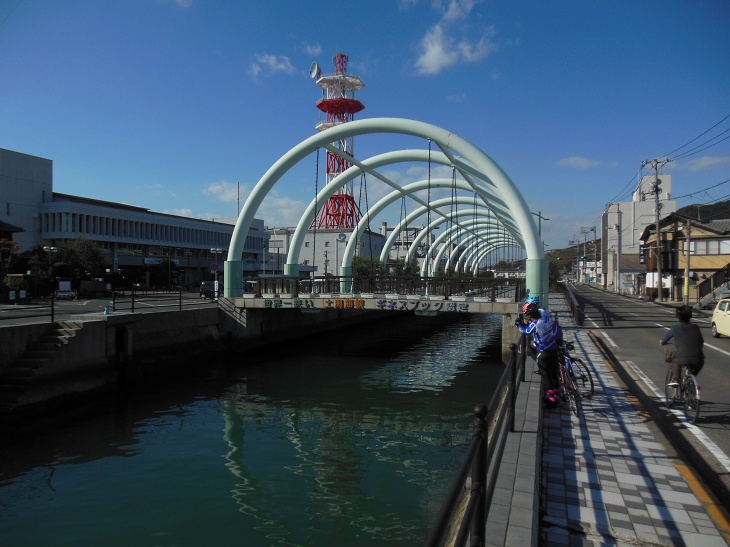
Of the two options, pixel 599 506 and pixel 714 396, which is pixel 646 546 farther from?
pixel 714 396

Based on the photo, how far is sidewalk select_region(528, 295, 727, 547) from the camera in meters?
4.49

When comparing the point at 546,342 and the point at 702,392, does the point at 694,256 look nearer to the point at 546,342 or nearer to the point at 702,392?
the point at 702,392

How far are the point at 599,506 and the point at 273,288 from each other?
21693mm

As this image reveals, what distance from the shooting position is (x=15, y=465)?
10.3 meters

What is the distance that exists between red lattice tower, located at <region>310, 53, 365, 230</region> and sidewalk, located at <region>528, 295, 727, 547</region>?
56.9 meters

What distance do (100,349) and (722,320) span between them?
72.7 feet

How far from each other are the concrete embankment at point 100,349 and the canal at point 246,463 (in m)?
1.13

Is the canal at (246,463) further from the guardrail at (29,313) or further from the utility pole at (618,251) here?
the utility pole at (618,251)

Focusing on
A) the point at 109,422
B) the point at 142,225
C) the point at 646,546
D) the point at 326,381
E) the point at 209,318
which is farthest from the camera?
the point at 142,225

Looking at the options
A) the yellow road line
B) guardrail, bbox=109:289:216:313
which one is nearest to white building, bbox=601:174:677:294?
guardrail, bbox=109:289:216:313

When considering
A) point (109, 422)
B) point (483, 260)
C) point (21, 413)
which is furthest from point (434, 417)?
point (483, 260)

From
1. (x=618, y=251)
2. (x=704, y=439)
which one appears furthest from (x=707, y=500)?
(x=618, y=251)

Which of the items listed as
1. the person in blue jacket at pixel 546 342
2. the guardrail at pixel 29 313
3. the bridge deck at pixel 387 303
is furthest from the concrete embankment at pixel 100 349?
the person in blue jacket at pixel 546 342

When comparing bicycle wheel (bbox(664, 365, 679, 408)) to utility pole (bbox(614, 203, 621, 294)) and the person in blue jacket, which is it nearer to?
the person in blue jacket
